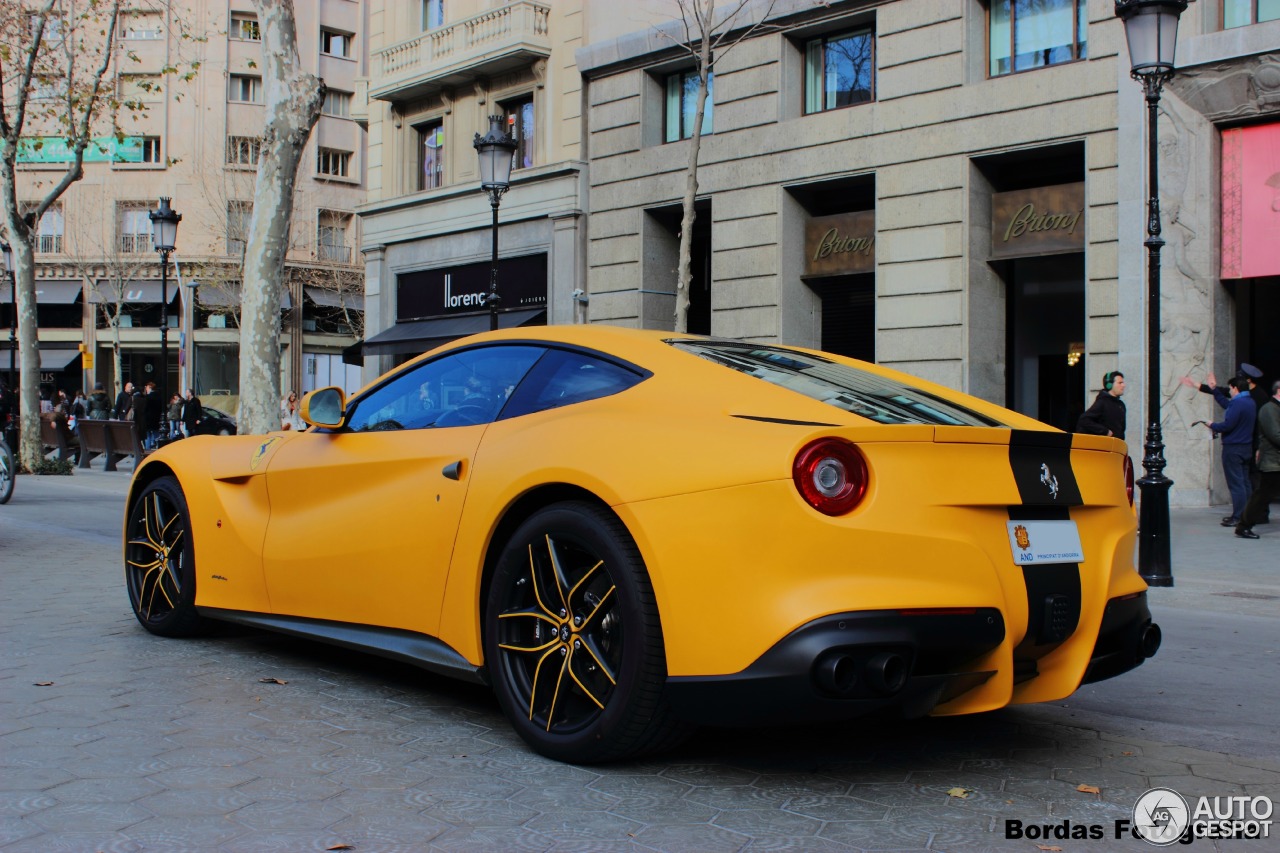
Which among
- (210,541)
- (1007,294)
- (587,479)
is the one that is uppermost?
(1007,294)

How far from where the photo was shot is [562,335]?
434 cm

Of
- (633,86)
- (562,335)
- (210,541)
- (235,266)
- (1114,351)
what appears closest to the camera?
(562,335)

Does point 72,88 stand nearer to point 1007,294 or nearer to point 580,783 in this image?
point 1007,294

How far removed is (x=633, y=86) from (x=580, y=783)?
20619 mm

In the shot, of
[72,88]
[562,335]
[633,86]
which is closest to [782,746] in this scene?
[562,335]

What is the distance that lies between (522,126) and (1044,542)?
917 inches

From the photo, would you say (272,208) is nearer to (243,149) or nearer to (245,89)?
(243,149)

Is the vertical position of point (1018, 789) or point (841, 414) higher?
point (841, 414)

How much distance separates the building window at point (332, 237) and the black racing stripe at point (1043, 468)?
48.8 meters

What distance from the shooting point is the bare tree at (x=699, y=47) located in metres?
18.8

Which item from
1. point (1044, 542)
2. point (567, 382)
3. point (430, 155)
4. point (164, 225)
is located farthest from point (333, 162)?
point (1044, 542)

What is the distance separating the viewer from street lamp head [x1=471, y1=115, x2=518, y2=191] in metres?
17.0

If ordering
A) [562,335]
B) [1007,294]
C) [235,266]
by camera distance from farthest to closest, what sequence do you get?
[235,266] < [1007,294] < [562,335]

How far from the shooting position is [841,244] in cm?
1994
